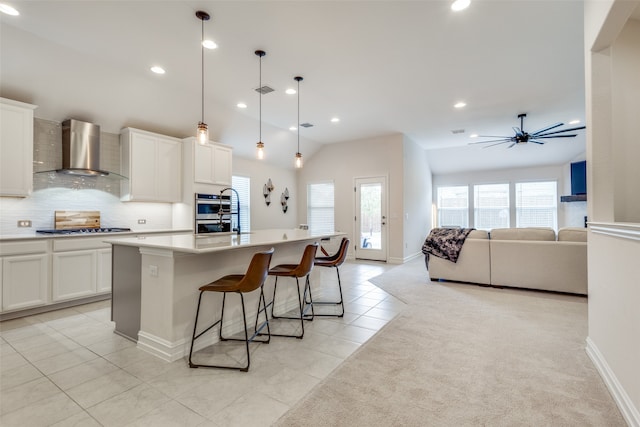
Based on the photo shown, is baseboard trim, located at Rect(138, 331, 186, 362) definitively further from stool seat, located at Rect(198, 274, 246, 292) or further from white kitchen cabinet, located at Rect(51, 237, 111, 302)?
white kitchen cabinet, located at Rect(51, 237, 111, 302)

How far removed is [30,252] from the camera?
11.2 ft

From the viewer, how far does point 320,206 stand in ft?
26.7

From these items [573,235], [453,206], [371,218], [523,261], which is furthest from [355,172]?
[573,235]

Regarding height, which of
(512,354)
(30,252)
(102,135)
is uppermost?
(102,135)

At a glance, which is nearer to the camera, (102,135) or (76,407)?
(76,407)

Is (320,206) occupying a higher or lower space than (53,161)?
lower

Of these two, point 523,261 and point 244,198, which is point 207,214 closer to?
point 244,198

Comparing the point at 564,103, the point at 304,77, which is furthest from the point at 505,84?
the point at 304,77

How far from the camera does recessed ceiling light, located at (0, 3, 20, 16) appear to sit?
8.84 feet

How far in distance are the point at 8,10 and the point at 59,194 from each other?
2250 mm

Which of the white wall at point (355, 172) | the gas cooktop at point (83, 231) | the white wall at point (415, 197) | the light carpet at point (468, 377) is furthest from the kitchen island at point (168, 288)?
the white wall at point (415, 197)

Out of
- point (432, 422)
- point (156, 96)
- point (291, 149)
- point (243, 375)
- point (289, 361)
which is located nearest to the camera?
point (432, 422)

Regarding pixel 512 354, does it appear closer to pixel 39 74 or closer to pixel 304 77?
pixel 304 77

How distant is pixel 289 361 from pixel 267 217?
542 cm
